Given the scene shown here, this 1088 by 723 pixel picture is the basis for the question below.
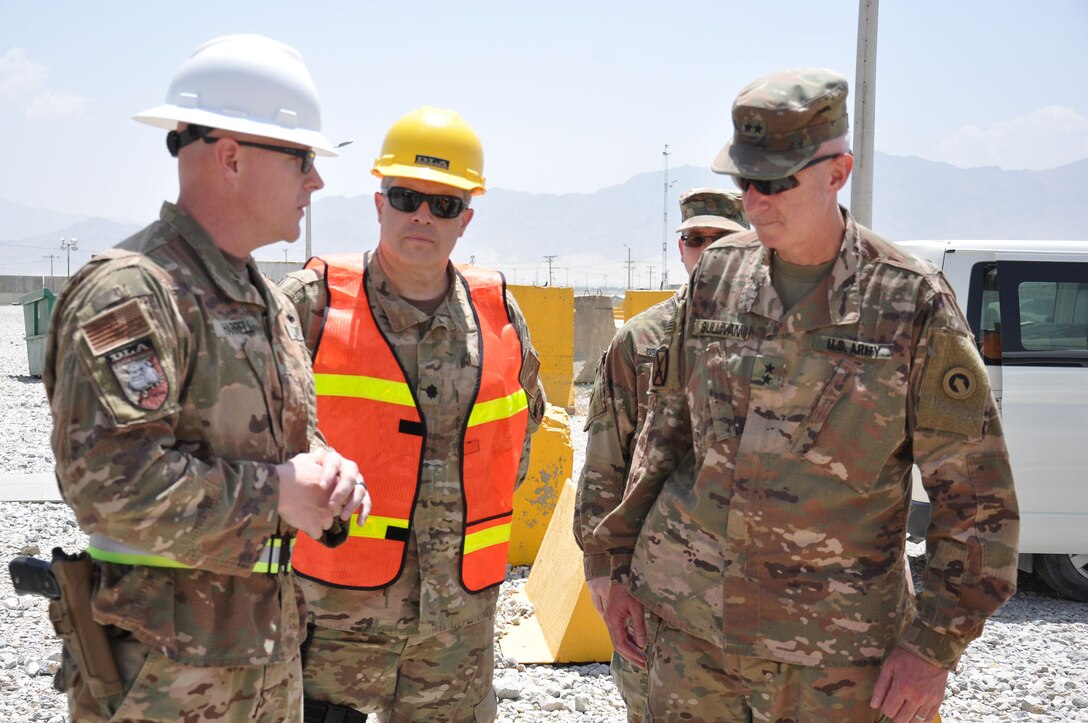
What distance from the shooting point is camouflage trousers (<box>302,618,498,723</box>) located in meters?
2.84

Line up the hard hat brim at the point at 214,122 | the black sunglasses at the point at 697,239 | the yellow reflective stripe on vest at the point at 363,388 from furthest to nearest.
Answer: the black sunglasses at the point at 697,239, the yellow reflective stripe on vest at the point at 363,388, the hard hat brim at the point at 214,122

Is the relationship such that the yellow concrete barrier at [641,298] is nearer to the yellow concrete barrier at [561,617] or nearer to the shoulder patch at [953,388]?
the yellow concrete barrier at [561,617]

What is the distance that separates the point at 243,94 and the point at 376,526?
1329mm

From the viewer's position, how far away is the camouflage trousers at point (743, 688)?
2.28 meters

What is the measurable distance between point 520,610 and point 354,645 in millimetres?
2882

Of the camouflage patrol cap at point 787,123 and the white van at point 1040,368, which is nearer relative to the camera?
the camouflage patrol cap at point 787,123

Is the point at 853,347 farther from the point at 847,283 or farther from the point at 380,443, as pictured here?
the point at 380,443

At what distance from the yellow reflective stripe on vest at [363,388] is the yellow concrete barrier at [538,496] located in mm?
3549

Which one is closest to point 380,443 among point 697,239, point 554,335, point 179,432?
point 179,432

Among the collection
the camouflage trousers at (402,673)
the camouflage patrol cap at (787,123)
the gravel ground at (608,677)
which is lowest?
the gravel ground at (608,677)

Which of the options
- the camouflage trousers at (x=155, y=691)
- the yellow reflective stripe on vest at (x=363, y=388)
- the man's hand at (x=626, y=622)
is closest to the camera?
the camouflage trousers at (x=155, y=691)

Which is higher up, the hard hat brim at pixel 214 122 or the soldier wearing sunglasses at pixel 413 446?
the hard hat brim at pixel 214 122

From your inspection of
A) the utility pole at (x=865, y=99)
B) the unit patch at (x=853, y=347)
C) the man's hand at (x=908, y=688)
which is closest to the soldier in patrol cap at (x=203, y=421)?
the unit patch at (x=853, y=347)

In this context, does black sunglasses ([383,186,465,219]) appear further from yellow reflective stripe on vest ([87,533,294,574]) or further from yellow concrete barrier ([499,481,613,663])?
yellow concrete barrier ([499,481,613,663])
